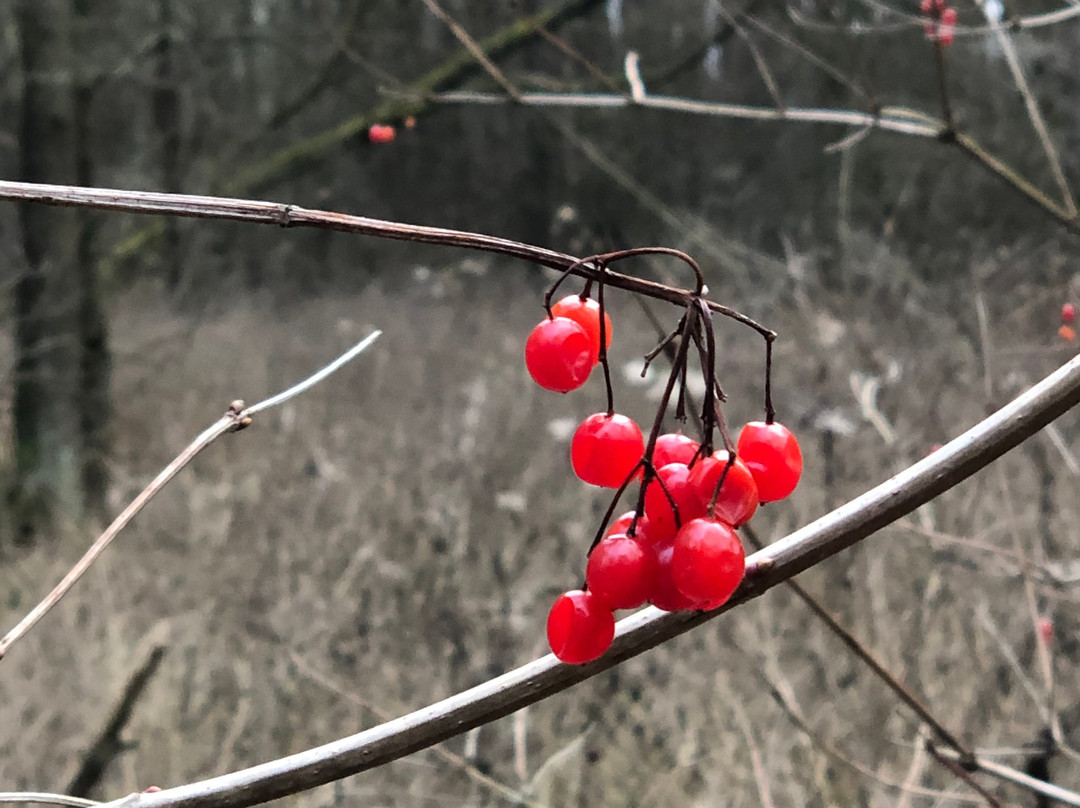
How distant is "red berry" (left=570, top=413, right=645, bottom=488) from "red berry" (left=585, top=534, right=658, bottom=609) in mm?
22

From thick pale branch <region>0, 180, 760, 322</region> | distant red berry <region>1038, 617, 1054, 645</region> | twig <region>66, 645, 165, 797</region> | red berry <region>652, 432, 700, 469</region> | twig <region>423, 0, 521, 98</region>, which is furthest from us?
distant red berry <region>1038, 617, 1054, 645</region>

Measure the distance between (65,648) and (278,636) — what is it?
392 mm

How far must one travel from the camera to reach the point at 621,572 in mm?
289

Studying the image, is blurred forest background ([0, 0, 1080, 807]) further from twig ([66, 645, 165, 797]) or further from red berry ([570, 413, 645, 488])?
red berry ([570, 413, 645, 488])

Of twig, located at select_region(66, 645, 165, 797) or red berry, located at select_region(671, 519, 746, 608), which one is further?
twig, located at select_region(66, 645, 165, 797)

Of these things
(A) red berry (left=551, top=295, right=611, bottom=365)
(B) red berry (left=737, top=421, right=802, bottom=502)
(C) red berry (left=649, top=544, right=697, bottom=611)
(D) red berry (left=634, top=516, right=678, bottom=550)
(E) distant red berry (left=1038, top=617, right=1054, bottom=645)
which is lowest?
(E) distant red berry (left=1038, top=617, right=1054, bottom=645)

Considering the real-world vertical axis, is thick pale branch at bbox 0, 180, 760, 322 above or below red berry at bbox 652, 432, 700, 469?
above

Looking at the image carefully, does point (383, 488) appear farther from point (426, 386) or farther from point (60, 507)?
point (60, 507)

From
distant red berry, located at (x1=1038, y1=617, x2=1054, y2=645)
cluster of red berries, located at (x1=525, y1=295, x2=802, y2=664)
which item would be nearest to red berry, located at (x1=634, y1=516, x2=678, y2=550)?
cluster of red berries, located at (x1=525, y1=295, x2=802, y2=664)

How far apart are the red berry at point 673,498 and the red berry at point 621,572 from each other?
0.6 inches

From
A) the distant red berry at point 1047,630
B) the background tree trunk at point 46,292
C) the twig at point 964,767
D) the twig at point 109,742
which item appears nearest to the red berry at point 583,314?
the twig at point 964,767

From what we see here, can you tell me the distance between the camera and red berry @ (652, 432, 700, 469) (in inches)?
13.1

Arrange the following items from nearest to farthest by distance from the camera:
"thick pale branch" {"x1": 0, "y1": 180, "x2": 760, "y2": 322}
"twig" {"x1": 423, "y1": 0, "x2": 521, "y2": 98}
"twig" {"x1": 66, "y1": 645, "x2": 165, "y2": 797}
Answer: "thick pale branch" {"x1": 0, "y1": 180, "x2": 760, "y2": 322}
"twig" {"x1": 423, "y1": 0, "x2": 521, "y2": 98}
"twig" {"x1": 66, "y1": 645, "x2": 165, "y2": 797}

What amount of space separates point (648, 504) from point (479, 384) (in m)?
1.66
